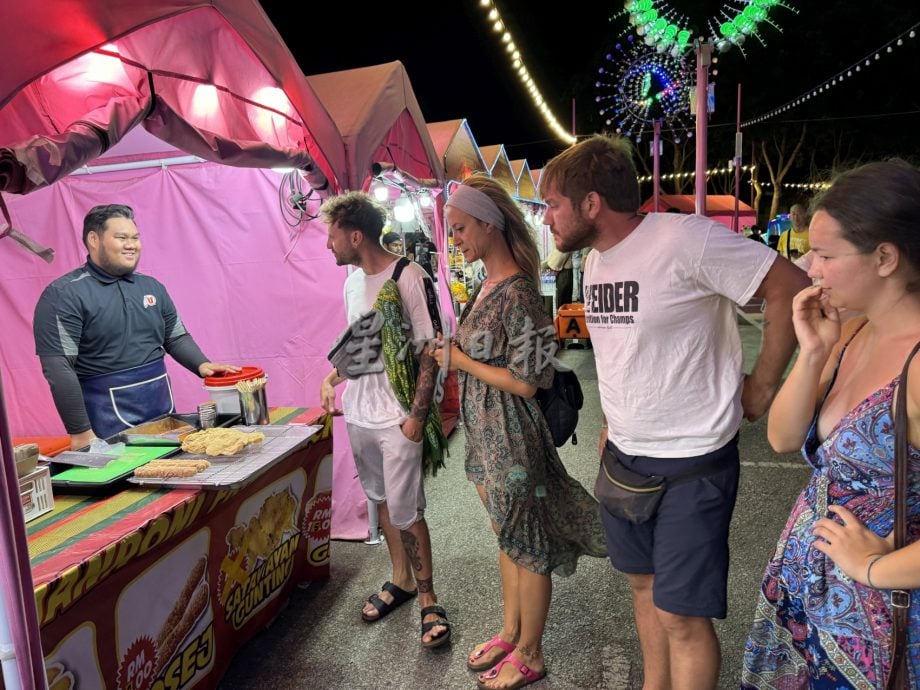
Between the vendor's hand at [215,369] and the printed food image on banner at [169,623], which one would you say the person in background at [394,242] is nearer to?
the vendor's hand at [215,369]

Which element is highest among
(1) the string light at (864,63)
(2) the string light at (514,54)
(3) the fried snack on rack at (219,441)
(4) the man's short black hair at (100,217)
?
(2) the string light at (514,54)

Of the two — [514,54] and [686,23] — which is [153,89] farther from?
[514,54]

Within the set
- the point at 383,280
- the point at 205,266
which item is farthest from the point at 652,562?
the point at 205,266

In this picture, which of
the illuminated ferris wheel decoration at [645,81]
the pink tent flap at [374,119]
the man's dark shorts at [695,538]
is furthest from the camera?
the illuminated ferris wheel decoration at [645,81]

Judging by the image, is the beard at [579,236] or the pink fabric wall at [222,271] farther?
the pink fabric wall at [222,271]

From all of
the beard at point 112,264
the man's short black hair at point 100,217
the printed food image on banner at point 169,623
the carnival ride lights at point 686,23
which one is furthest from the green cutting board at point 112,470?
the carnival ride lights at point 686,23

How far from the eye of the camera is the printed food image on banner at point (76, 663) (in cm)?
151

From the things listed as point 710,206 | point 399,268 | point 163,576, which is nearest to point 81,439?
point 163,576

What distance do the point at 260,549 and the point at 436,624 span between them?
0.84 meters

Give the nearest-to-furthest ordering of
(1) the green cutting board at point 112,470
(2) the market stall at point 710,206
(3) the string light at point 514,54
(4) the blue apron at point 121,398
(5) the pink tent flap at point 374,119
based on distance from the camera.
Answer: (1) the green cutting board at point 112,470
(4) the blue apron at point 121,398
(5) the pink tent flap at point 374,119
(3) the string light at point 514,54
(2) the market stall at point 710,206

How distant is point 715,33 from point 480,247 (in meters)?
4.52

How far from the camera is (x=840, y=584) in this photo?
122 cm

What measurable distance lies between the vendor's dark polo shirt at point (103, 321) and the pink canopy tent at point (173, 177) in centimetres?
70

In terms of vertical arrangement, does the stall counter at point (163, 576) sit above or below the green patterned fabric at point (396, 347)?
below
